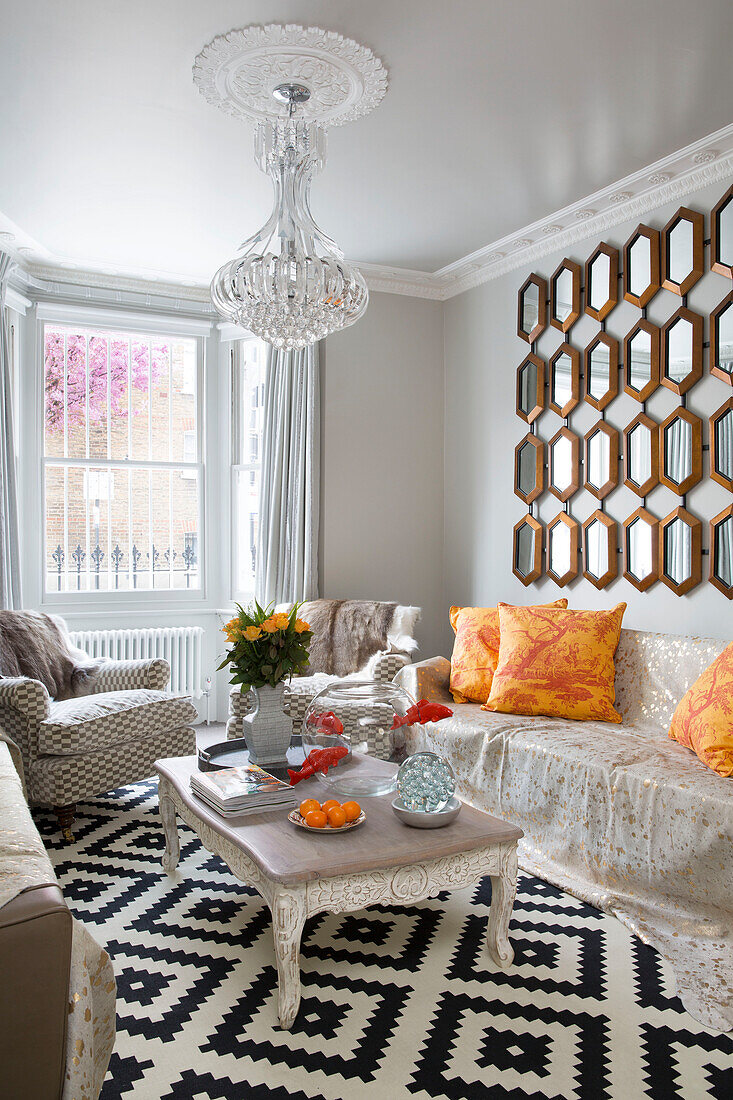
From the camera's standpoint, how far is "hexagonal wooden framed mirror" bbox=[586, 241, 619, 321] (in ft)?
13.4

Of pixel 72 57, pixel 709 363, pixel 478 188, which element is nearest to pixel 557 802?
pixel 709 363

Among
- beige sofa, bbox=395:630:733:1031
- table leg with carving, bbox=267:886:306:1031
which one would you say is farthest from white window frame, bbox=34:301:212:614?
table leg with carving, bbox=267:886:306:1031

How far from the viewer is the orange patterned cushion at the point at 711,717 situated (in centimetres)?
276

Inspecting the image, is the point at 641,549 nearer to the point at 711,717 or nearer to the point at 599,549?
the point at 599,549

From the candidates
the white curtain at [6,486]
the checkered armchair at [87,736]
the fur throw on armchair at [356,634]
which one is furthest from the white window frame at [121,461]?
the checkered armchair at [87,736]

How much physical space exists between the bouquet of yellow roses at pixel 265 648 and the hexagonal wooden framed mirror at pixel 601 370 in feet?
6.83

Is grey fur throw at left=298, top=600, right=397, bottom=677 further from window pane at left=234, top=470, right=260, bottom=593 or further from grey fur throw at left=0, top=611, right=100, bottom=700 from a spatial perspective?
grey fur throw at left=0, top=611, right=100, bottom=700

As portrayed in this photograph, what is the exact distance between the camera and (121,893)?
2.91 m

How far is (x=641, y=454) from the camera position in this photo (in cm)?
392

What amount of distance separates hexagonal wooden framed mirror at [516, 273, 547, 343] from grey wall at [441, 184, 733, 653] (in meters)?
0.05

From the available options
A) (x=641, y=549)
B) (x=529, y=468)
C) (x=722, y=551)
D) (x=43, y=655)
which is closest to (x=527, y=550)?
(x=529, y=468)

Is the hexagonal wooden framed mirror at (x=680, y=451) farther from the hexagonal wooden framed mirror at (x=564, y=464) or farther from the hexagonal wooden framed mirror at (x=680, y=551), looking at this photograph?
the hexagonal wooden framed mirror at (x=564, y=464)

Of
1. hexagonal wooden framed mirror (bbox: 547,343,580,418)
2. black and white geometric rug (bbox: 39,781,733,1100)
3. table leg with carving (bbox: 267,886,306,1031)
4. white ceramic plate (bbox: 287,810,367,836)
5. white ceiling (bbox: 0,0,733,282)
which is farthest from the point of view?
hexagonal wooden framed mirror (bbox: 547,343,580,418)

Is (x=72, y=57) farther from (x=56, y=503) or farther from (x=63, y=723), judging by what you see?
(x=56, y=503)
